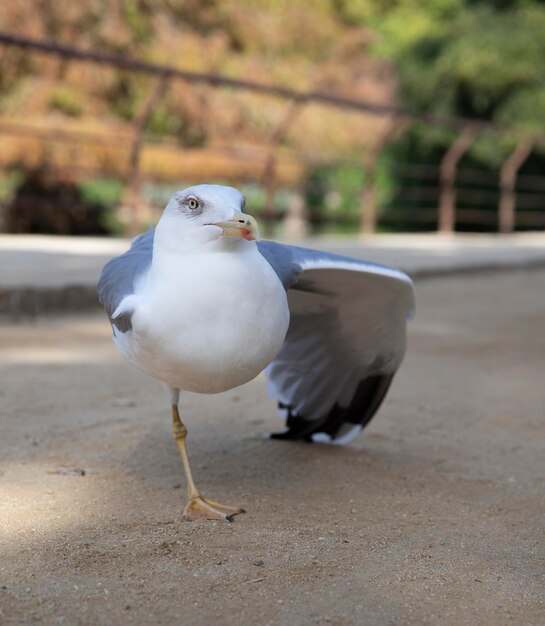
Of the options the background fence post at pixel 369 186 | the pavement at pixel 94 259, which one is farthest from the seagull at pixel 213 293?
the background fence post at pixel 369 186

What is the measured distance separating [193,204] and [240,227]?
0.50 feet

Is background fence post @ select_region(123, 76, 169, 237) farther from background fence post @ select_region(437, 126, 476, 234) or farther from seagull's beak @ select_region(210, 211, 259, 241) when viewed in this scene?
seagull's beak @ select_region(210, 211, 259, 241)

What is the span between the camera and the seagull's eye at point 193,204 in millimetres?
2396

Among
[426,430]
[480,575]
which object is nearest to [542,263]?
[426,430]

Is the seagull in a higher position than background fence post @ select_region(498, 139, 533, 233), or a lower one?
higher

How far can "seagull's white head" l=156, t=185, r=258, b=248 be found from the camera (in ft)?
7.67

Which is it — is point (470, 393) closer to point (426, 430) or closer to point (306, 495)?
point (426, 430)

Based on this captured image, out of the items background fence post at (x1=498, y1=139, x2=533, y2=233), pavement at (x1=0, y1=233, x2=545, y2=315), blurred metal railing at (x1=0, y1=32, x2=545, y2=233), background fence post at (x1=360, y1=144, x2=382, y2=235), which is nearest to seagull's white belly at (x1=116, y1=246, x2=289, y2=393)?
pavement at (x1=0, y1=233, x2=545, y2=315)

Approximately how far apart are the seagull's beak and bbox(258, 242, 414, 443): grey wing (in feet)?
2.47

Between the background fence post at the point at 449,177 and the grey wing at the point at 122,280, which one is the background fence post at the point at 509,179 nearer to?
the background fence post at the point at 449,177

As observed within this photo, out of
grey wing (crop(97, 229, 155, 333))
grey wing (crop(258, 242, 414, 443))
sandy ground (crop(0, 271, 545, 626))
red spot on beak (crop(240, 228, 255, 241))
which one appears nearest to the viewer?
sandy ground (crop(0, 271, 545, 626))

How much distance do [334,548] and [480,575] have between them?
369 millimetres

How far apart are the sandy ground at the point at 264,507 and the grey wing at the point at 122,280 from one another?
0.56 metres

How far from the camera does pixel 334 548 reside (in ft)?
8.16
